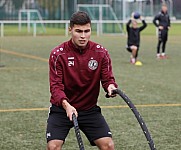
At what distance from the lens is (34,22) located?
4394 cm

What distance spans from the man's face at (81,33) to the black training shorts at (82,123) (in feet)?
2.32

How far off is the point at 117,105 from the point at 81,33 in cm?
614

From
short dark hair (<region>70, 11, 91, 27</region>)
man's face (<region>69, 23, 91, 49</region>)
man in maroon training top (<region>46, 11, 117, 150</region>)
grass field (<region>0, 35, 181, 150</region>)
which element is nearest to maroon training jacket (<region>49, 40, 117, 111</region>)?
man in maroon training top (<region>46, 11, 117, 150</region>)

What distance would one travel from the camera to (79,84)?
235 inches

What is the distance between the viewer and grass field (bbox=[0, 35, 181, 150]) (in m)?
8.63

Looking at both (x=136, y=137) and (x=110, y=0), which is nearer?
(x=136, y=137)

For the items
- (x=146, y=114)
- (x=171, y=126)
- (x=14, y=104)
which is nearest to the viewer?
(x=171, y=126)

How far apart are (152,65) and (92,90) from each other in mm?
14383

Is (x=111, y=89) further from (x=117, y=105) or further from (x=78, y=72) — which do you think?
(x=117, y=105)

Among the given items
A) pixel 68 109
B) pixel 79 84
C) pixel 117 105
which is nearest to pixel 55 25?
pixel 117 105

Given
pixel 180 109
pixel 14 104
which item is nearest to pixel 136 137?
pixel 180 109

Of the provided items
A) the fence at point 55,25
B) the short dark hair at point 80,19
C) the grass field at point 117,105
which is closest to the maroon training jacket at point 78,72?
the short dark hair at point 80,19

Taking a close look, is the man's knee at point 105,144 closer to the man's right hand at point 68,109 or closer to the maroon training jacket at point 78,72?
the maroon training jacket at point 78,72

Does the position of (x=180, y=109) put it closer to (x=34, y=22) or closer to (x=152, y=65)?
(x=152, y=65)
